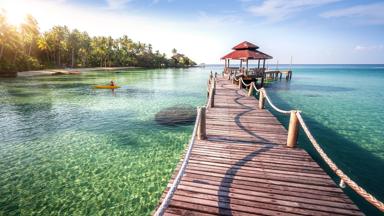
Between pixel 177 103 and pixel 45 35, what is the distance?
65563mm

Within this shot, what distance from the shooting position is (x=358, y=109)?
50.4 feet

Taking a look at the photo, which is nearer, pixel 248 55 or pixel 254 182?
pixel 254 182

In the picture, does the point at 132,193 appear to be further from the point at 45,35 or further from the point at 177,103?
the point at 45,35

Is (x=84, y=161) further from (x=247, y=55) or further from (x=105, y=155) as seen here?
(x=247, y=55)

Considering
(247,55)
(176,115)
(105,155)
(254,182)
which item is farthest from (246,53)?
(254,182)

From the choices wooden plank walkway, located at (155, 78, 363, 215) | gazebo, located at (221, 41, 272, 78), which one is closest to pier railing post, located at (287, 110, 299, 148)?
wooden plank walkway, located at (155, 78, 363, 215)

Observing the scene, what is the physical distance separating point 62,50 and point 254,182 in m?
82.2

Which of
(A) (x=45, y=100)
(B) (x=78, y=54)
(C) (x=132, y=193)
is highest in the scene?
(B) (x=78, y=54)

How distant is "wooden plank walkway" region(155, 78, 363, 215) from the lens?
3.28m

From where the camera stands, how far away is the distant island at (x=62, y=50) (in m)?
41.9

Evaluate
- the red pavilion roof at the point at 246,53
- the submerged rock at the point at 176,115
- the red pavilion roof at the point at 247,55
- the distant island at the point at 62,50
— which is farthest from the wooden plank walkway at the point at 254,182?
the distant island at the point at 62,50

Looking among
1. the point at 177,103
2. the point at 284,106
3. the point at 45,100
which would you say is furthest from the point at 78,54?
the point at 284,106

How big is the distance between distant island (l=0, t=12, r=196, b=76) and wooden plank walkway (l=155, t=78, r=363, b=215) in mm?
49643

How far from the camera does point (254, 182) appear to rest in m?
3.99
